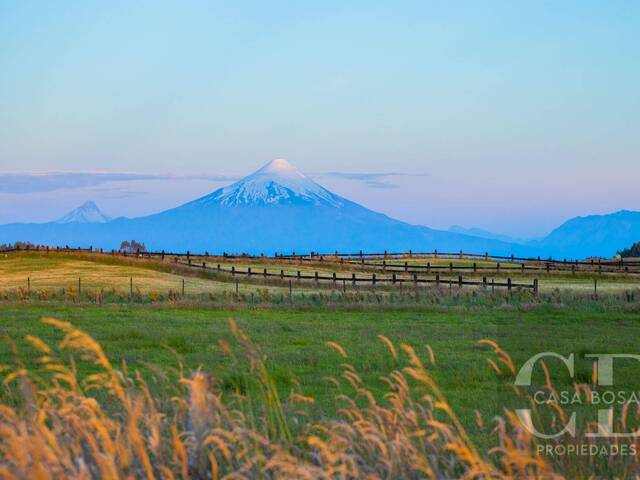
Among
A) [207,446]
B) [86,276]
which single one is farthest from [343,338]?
[86,276]

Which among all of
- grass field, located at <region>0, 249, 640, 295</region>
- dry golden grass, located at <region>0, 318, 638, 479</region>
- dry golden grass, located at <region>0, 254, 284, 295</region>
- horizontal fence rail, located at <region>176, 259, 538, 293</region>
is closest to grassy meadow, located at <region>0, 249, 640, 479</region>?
dry golden grass, located at <region>0, 318, 638, 479</region>

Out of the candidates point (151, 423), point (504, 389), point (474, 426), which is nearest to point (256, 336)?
point (504, 389)

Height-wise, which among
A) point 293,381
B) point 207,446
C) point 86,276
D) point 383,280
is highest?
point 86,276

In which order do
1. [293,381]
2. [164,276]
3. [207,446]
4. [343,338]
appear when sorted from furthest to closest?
[164,276], [343,338], [293,381], [207,446]

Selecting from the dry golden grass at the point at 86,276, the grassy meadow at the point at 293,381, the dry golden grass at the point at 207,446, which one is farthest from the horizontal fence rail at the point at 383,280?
the dry golden grass at the point at 207,446

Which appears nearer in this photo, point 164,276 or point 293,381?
point 293,381

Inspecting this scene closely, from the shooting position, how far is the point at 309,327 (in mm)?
30625

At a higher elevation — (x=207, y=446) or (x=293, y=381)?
(x=293, y=381)

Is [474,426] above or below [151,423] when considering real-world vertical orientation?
below

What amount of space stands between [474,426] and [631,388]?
5.60 metres

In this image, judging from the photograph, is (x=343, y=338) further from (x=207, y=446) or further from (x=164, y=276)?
(x=164, y=276)

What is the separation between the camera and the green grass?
18.2 meters

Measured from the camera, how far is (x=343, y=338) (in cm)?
2678

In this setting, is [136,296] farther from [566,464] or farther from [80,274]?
[566,464]
